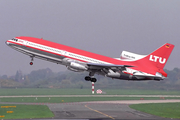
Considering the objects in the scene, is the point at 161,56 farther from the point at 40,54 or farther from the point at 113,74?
the point at 40,54

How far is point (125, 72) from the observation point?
212ft

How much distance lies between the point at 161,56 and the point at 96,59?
15.1m

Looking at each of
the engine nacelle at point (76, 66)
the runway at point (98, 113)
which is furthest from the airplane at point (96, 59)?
the runway at point (98, 113)

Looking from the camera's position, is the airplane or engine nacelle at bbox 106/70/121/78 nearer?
the airplane

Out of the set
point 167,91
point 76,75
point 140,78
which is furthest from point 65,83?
point 140,78

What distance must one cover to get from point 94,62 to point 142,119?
13973mm

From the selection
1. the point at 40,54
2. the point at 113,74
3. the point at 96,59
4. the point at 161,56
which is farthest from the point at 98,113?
the point at 40,54

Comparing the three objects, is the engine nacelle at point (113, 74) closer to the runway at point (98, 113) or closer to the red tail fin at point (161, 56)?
the runway at point (98, 113)

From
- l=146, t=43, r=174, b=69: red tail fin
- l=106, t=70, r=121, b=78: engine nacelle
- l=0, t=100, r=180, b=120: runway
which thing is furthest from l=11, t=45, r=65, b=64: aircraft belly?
l=146, t=43, r=174, b=69: red tail fin

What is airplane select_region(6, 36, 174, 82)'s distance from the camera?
195 feet

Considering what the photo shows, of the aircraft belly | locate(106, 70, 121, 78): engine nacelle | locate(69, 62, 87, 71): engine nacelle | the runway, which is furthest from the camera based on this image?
locate(106, 70, 121, 78): engine nacelle

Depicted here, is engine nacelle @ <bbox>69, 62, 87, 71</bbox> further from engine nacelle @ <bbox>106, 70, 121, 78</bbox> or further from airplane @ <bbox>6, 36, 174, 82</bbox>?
engine nacelle @ <bbox>106, 70, 121, 78</bbox>

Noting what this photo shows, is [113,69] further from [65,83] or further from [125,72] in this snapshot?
[65,83]

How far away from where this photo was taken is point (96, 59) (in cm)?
6228
